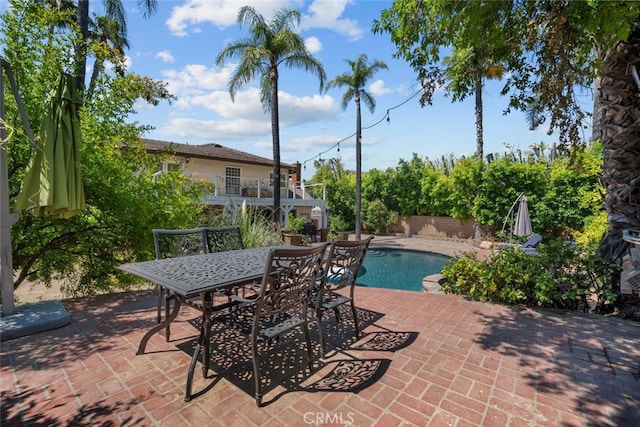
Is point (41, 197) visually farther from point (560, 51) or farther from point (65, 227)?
point (560, 51)

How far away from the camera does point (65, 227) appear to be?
4.35m

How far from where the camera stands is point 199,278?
2.40m

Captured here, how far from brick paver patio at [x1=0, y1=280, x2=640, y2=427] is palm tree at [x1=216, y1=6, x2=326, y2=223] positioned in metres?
9.99

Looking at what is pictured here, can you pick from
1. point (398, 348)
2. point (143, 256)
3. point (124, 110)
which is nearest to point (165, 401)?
Answer: point (398, 348)

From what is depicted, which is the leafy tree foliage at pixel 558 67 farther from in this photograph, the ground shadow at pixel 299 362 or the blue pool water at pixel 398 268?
the blue pool water at pixel 398 268

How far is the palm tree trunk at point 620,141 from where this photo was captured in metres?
3.91

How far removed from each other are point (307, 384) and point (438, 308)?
2530 millimetres

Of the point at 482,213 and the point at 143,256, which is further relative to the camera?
the point at 482,213

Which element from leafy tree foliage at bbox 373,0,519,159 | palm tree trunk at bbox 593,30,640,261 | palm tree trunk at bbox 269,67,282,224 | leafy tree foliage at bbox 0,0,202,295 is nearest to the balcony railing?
palm tree trunk at bbox 269,67,282,224

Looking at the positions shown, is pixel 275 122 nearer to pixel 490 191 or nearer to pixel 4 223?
pixel 4 223

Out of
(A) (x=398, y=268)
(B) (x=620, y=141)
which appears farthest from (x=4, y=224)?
(A) (x=398, y=268)

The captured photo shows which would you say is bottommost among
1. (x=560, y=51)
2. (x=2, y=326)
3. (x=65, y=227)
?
(x=2, y=326)

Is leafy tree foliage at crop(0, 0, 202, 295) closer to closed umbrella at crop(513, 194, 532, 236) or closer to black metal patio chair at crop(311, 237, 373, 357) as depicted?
black metal patio chair at crop(311, 237, 373, 357)

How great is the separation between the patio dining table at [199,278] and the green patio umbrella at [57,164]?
134cm
